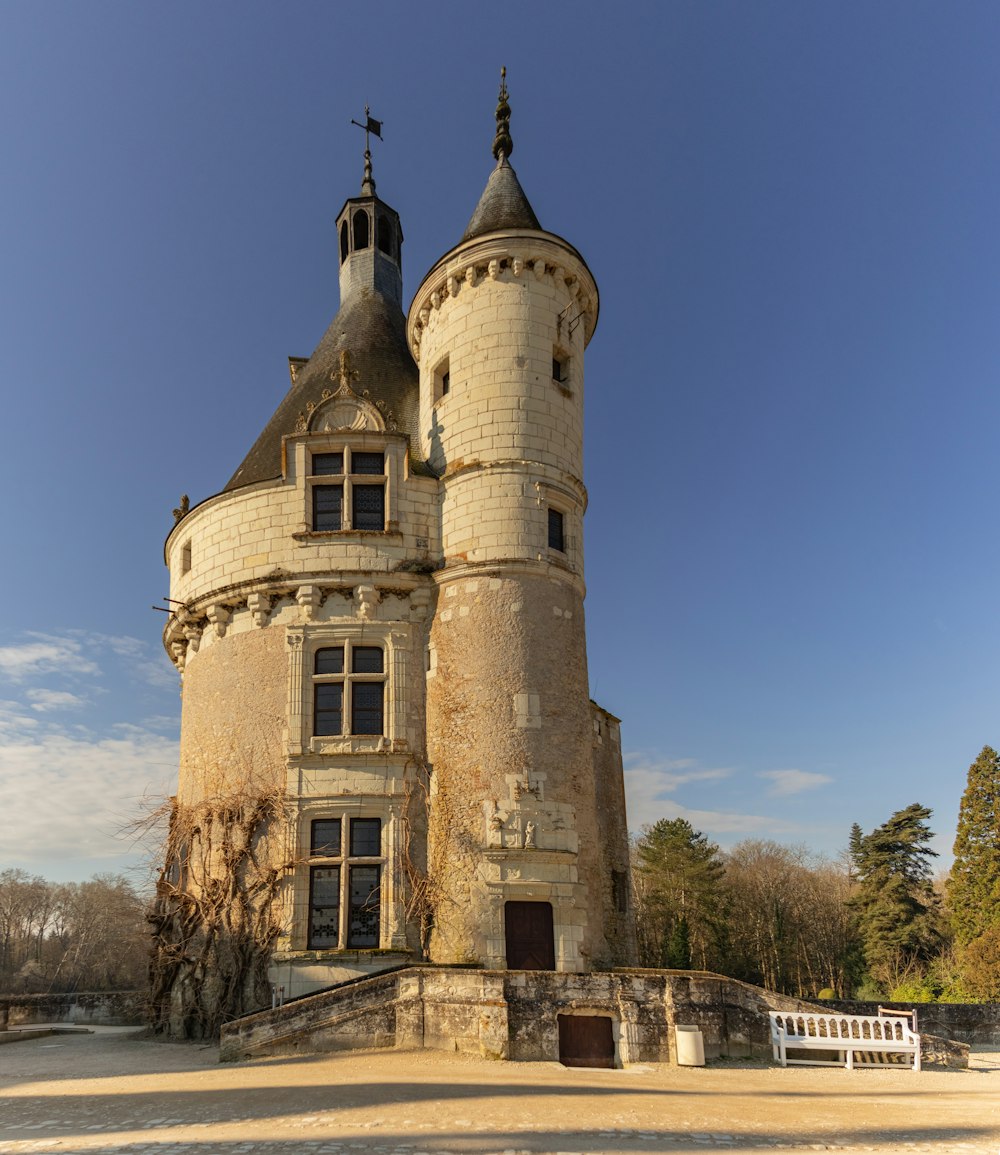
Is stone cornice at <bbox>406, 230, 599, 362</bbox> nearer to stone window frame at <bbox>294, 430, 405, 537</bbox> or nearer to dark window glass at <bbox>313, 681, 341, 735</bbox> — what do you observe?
stone window frame at <bbox>294, 430, 405, 537</bbox>

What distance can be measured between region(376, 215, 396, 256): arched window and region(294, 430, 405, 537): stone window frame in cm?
1026

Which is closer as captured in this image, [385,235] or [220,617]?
[220,617]

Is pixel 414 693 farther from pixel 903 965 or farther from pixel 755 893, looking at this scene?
pixel 755 893

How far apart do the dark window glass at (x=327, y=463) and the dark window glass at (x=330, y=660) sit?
3.90 meters

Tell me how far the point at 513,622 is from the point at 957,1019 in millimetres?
11854

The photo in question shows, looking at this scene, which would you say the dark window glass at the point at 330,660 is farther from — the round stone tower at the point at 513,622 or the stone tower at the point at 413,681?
the round stone tower at the point at 513,622

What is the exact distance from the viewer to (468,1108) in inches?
376

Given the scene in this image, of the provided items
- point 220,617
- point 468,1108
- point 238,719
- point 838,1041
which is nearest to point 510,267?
point 220,617

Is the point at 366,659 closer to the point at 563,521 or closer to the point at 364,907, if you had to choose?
the point at 364,907

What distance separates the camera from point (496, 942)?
16.5 m

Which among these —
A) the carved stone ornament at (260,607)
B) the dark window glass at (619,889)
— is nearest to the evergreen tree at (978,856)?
the dark window glass at (619,889)

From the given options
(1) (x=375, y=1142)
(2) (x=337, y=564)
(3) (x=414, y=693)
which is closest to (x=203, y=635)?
(2) (x=337, y=564)

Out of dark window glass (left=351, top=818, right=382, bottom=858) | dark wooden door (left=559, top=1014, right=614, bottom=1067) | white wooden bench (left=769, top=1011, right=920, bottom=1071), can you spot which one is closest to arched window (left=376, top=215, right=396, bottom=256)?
dark window glass (left=351, top=818, right=382, bottom=858)

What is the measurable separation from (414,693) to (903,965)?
3075cm
